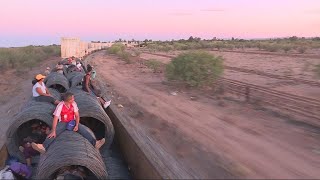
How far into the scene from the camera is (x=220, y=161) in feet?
29.9

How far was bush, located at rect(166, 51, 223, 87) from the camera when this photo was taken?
22375 mm

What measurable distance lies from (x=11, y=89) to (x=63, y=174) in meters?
23.0

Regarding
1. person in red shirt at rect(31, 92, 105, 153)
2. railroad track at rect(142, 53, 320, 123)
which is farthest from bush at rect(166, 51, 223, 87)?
person in red shirt at rect(31, 92, 105, 153)

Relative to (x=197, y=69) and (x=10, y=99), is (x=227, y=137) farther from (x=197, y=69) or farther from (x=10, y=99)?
(x=10, y=99)

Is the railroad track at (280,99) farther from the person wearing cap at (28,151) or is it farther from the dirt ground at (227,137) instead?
the person wearing cap at (28,151)

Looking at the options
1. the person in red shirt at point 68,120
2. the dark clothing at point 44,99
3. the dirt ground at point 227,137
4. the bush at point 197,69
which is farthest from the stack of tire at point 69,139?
the bush at point 197,69

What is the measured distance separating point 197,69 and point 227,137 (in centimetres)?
1102

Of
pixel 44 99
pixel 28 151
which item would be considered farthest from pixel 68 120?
pixel 44 99

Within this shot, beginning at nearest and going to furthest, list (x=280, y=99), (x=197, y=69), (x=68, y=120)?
(x=68, y=120) < (x=280, y=99) < (x=197, y=69)

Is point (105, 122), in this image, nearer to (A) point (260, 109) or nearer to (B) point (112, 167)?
(B) point (112, 167)

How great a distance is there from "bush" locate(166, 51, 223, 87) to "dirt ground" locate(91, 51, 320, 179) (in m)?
3.33

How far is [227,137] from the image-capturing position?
38.0 feet

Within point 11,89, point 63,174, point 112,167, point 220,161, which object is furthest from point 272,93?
point 11,89

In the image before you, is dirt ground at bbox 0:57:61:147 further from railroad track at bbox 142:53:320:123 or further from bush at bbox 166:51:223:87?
railroad track at bbox 142:53:320:123
